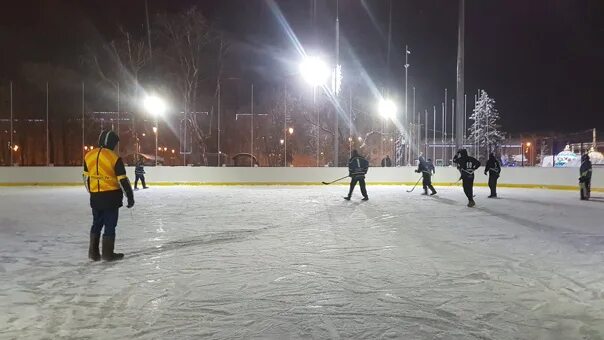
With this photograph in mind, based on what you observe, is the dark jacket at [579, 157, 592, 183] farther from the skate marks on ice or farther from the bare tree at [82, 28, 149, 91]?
the bare tree at [82, 28, 149, 91]

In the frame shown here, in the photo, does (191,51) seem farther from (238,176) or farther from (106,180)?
(106,180)

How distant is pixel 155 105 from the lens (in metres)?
28.3

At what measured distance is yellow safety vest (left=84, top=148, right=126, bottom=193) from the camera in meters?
6.23

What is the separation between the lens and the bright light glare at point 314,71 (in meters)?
25.9

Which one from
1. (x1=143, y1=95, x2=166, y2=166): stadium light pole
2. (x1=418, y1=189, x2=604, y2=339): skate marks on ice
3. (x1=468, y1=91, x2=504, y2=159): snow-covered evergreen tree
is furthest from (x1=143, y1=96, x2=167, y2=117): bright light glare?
(x1=468, y1=91, x2=504, y2=159): snow-covered evergreen tree

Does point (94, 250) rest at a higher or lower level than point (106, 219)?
lower

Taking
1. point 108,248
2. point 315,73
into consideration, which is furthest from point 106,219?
point 315,73

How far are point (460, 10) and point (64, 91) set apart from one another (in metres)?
20.6

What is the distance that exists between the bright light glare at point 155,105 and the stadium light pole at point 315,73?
861 cm

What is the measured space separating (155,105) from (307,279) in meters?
24.7

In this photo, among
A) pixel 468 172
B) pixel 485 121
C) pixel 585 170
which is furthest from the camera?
pixel 485 121

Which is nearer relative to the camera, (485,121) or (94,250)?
(94,250)

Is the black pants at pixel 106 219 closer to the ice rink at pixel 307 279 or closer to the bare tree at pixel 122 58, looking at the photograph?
the ice rink at pixel 307 279

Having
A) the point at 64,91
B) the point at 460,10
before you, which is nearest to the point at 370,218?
the point at 460,10
